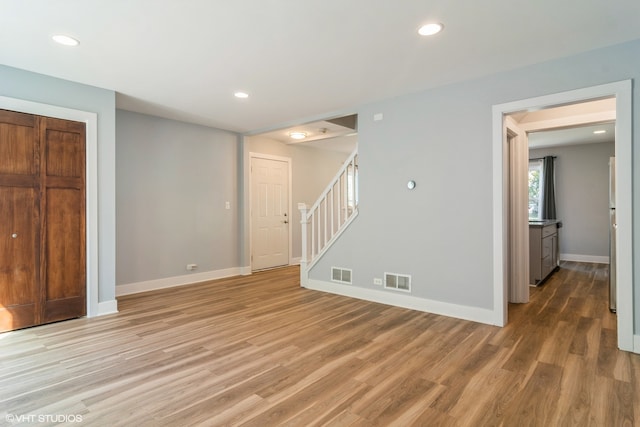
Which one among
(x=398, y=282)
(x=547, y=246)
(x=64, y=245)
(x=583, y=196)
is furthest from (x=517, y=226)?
(x=64, y=245)

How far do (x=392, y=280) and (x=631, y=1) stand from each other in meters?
3.23

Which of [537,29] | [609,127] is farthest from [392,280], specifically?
[609,127]

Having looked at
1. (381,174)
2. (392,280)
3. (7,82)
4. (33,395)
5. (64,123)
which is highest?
(7,82)

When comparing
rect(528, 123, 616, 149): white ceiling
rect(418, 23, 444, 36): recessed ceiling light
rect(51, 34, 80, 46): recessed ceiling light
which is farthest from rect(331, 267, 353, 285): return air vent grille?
rect(528, 123, 616, 149): white ceiling

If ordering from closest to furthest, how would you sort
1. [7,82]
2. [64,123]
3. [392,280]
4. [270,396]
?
[270,396] < [7,82] < [64,123] < [392,280]

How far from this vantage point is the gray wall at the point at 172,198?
16.1ft

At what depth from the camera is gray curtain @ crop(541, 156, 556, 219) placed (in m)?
7.89

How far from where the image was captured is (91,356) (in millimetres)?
2820

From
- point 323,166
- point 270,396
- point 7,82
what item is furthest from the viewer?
point 323,166

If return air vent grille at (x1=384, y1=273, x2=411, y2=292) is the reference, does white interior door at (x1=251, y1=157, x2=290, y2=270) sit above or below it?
above

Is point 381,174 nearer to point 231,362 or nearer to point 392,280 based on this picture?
point 392,280

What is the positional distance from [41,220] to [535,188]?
9.35 m

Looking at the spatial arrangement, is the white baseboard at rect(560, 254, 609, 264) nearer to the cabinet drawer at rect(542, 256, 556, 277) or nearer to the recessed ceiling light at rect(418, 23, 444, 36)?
the cabinet drawer at rect(542, 256, 556, 277)

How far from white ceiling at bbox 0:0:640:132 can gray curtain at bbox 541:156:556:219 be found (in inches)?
223
